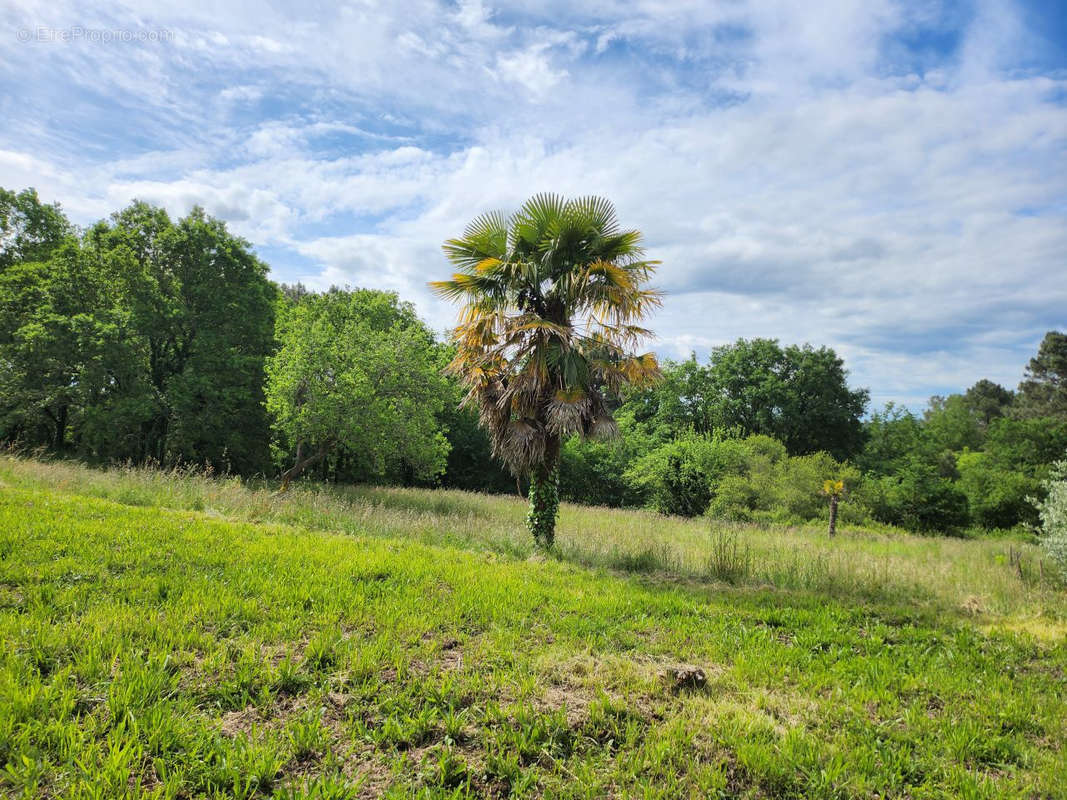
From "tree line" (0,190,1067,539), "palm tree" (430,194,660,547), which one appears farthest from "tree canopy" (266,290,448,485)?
"palm tree" (430,194,660,547)

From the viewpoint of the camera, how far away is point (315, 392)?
1556 cm

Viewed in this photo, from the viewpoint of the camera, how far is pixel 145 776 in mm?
2533

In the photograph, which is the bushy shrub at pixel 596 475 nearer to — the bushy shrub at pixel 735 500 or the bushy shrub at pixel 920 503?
the bushy shrub at pixel 735 500

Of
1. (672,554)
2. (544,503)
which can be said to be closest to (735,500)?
(672,554)

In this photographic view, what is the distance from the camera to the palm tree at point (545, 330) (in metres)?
9.21

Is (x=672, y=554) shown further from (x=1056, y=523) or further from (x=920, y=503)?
(x=920, y=503)

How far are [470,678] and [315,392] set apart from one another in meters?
13.6

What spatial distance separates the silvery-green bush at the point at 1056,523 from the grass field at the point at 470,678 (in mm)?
2206

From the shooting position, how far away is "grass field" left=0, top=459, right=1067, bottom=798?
2.76 m

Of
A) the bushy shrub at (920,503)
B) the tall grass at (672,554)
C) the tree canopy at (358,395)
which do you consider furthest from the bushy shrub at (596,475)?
the tall grass at (672,554)

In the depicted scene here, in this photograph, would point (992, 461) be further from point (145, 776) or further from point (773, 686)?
point (145, 776)

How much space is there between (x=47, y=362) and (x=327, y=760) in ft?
71.4

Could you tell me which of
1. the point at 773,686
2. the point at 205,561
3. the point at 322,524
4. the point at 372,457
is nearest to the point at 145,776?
the point at 205,561

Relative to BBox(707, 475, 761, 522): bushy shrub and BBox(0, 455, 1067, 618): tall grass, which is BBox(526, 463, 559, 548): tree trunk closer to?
BBox(0, 455, 1067, 618): tall grass
